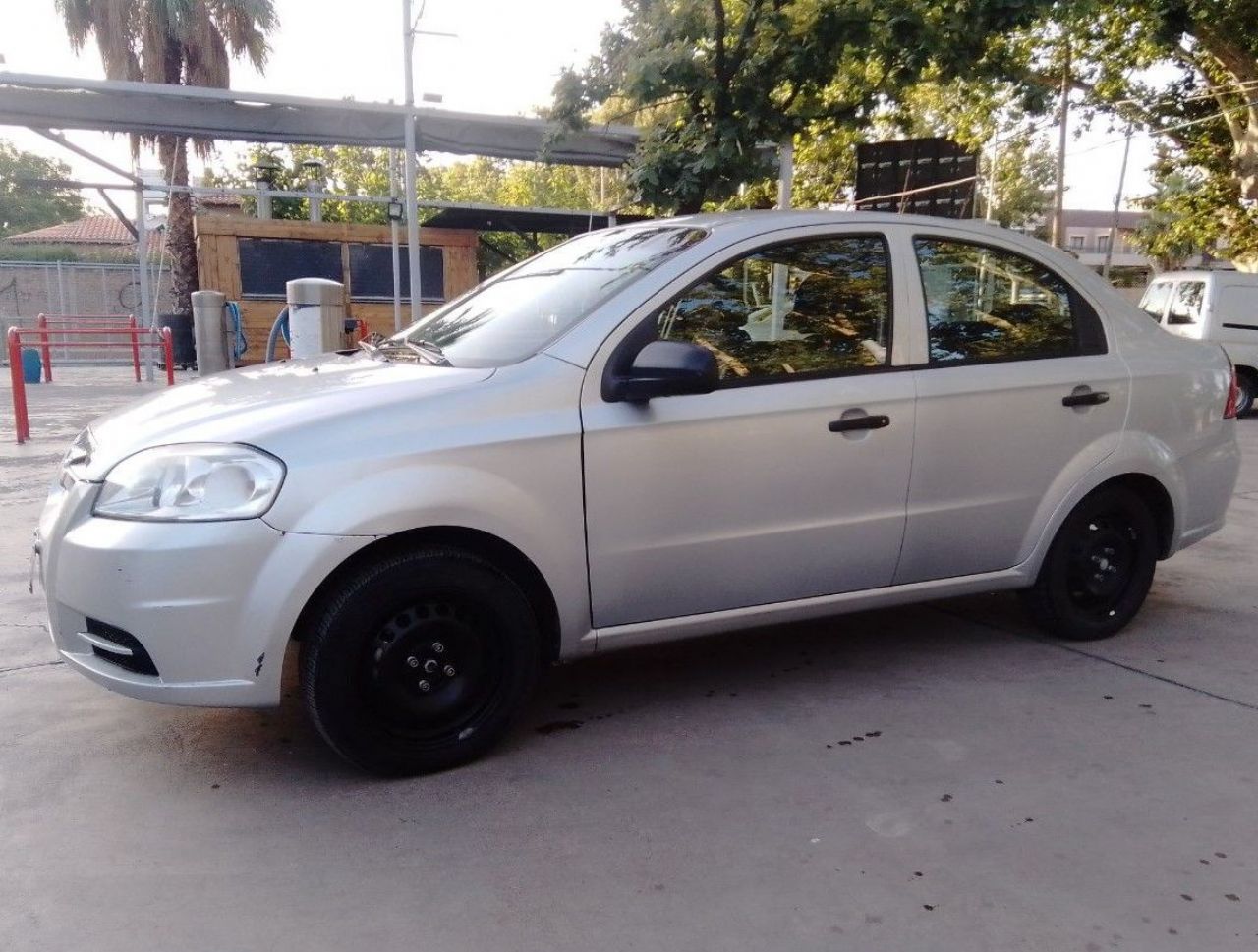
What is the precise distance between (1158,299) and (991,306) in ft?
38.9

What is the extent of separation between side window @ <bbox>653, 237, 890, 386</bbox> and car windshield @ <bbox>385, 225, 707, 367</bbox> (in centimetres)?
21

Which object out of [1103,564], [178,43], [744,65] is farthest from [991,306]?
[178,43]

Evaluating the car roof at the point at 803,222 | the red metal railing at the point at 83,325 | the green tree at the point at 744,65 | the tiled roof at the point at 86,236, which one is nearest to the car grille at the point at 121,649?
the car roof at the point at 803,222

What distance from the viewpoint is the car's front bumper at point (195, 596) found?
9.25 feet

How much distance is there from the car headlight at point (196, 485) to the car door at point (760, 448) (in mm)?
951

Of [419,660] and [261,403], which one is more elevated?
[261,403]

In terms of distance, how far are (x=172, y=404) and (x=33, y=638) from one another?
1759 millimetres

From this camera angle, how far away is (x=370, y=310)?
1653 centimetres

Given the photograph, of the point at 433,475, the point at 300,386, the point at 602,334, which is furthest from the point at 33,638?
the point at 602,334

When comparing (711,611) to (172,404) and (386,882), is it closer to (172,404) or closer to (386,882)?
(386,882)

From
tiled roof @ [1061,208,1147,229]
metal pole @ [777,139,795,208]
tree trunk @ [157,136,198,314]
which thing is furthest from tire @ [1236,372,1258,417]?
tiled roof @ [1061,208,1147,229]

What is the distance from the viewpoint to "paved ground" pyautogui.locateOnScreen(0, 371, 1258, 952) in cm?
246

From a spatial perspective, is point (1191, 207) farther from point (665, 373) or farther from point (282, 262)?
point (665, 373)

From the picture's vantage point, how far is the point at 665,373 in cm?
320
